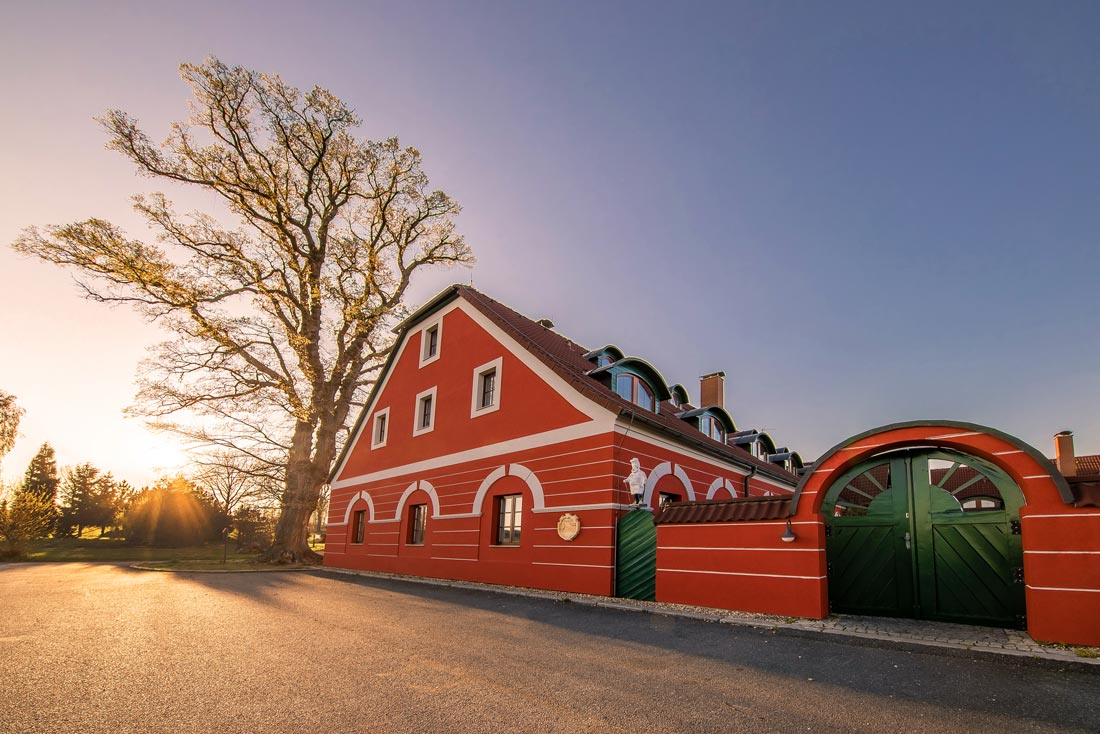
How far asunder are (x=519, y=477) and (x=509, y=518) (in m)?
1.25

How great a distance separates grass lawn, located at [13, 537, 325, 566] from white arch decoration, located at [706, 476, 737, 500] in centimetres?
2213

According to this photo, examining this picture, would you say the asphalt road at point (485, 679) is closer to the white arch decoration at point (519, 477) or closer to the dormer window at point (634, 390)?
the white arch decoration at point (519, 477)

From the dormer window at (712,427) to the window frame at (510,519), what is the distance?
8294 millimetres

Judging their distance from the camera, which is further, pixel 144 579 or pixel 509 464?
pixel 144 579

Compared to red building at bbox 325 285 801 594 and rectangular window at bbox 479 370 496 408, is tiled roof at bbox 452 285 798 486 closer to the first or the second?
red building at bbox 325 285 801 594

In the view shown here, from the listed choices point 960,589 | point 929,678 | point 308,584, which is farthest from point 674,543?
point 308,584

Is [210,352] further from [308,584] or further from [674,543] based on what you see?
[674,543]

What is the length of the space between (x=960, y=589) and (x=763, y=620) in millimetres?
2924

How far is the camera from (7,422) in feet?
92.0

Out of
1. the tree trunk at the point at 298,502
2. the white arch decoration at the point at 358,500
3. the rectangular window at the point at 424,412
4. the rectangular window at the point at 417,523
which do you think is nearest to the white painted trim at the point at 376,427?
the white arch decoration at the point at 358,500

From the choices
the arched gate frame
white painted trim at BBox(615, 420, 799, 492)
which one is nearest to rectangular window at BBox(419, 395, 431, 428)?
white painted trim at BBox(615, 420, 799, 492)

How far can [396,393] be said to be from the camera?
20734mm

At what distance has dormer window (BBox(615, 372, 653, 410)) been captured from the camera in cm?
1505

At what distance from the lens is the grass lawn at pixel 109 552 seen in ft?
90.4
